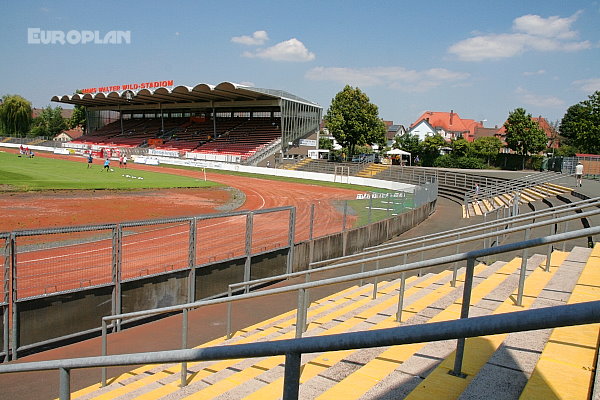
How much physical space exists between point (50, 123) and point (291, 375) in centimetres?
14523

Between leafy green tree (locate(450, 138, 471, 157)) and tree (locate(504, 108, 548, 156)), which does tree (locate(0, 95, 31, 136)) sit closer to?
leafy green tree (locate(450, 138, 471, 157))

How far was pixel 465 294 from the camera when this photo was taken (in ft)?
12.7

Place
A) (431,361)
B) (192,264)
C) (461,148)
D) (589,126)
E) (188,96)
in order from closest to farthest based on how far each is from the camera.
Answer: (431,361)
(192,264)
(589,126)
(461,148)
(188,96)

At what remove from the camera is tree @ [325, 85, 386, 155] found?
6912 centimetres

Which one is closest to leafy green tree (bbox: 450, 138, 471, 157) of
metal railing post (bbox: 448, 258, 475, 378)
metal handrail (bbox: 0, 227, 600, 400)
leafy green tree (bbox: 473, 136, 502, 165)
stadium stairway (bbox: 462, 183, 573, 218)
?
leafy green tree (bbox: 473, 136, 502, 165)

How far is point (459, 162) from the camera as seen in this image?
6550 cm

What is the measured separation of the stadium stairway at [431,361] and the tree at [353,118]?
61.4m

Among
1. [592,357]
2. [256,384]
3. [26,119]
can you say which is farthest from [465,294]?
[26,119]

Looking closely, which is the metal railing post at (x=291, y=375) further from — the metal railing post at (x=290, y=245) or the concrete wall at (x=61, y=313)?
the metal railing post at (x=290, y=245)

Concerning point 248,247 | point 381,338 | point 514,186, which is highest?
point 381,338

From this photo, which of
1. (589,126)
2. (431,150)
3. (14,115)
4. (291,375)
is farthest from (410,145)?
(14,115)

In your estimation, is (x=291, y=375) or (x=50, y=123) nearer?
(x=291, y=375)

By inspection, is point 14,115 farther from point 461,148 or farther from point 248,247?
point 248,247

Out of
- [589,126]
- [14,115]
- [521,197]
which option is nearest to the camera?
[521,197]
